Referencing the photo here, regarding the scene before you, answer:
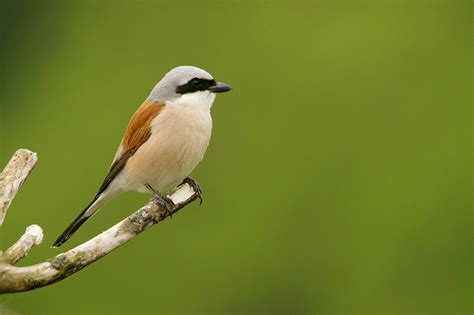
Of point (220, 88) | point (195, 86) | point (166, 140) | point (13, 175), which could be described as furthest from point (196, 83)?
point (13, 175)

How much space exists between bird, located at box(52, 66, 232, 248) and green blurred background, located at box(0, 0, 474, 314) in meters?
7.78

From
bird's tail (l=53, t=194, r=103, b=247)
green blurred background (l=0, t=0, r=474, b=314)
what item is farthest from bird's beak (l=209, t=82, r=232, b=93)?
green blurred background (l=0, t=0, r=474, b=314)

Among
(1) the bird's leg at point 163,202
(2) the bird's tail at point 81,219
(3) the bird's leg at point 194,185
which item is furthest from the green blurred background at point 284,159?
(1) the bird's leg at point 163,202

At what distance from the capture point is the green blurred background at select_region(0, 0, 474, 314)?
593 inches

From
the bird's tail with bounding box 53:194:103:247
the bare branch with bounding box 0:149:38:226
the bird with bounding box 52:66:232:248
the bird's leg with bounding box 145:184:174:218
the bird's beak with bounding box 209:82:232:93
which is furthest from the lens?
the bird's beak with bounding box 209:82:232:93

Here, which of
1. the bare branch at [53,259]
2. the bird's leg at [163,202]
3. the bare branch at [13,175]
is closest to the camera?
the bare branch at [53,259]

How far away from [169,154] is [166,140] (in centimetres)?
A: 8

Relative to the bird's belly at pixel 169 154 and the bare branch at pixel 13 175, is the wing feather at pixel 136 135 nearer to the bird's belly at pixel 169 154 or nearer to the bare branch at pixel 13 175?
the bird's belly at pixel 169 154

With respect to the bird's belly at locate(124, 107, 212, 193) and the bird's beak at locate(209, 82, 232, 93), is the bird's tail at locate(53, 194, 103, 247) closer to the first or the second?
the bird's belly at locate(124, 107, 212, 193)

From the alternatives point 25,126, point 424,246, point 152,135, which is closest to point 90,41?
point 25,126

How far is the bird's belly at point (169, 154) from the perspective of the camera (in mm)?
5590

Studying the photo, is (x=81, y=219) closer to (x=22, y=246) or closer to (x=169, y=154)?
(x=169, y=154)

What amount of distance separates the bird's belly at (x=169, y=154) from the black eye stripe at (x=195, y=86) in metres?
0.19

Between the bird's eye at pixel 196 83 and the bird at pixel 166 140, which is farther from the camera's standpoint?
the bird's eye at pixel 196 83
